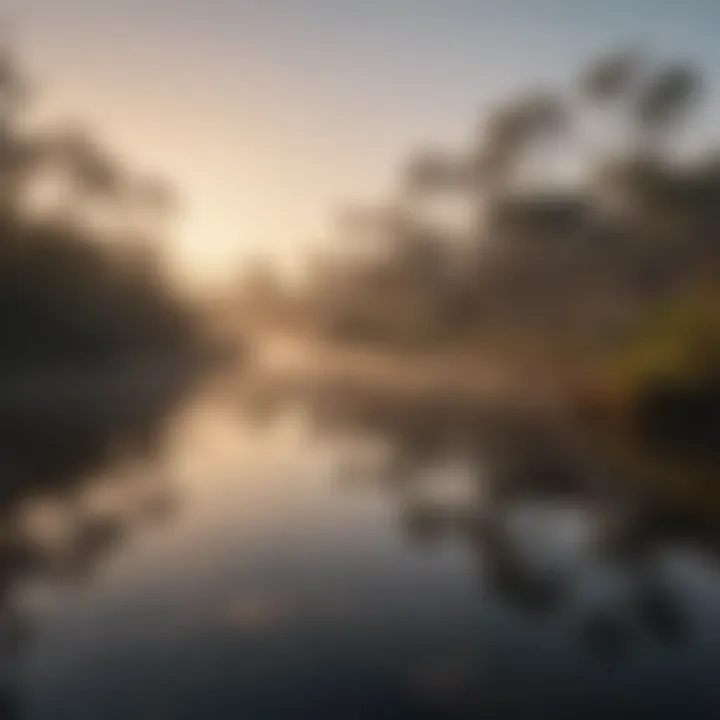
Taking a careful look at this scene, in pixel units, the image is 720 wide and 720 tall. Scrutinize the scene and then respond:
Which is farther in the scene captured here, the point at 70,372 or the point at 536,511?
the point at 70,372

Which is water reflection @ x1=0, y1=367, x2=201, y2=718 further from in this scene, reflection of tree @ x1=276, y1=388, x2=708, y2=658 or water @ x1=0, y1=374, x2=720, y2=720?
reflection of tree @ x1=276, y1=388, x2=708, y2=658

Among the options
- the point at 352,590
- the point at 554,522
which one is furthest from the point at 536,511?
the point at 352,590

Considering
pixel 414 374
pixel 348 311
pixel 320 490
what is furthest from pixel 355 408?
pixel 320 490

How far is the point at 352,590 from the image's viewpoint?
362cm

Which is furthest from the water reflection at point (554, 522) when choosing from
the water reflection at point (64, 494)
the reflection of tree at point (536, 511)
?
the water reflection at point (64, 494)

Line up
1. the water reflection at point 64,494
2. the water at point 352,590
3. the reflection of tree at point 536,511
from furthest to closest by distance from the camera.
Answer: the water reflection at point 64,494 → the reflection of tree at point 536,511 → the water at point 352,590

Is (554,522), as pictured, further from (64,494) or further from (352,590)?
(64,494)

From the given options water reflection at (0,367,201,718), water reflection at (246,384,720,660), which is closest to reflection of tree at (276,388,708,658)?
water reflection at (246,384,720,660)

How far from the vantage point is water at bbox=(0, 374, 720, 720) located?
8.72 ft

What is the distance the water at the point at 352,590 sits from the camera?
266 cm

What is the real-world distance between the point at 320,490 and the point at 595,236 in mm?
3598

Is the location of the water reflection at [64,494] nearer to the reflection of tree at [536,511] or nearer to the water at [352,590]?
the water at [352,590]

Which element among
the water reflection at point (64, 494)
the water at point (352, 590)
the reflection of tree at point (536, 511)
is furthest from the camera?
the water reflection at point (64, 494)

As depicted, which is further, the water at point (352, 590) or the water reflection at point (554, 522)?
the water reflection at point (554, 522)
